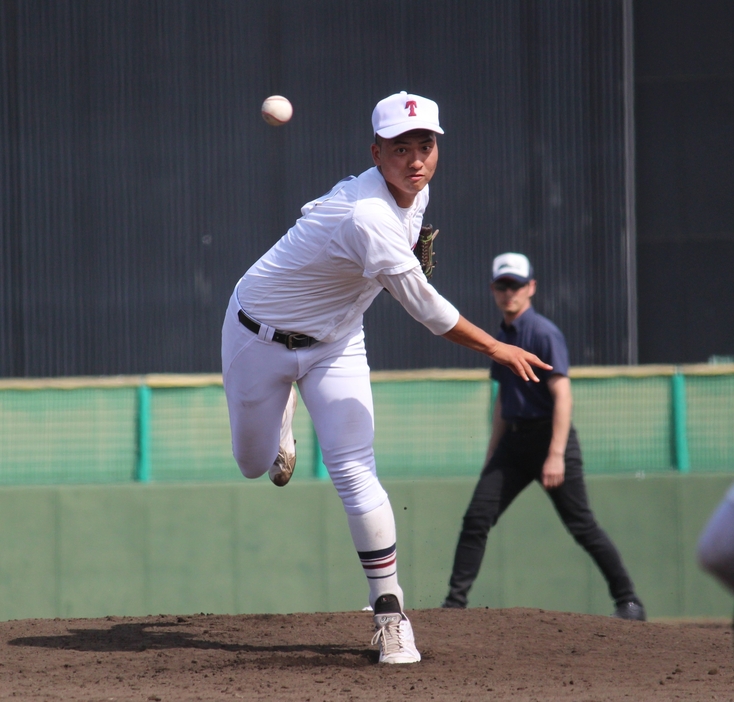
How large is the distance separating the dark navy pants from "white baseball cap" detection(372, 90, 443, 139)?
107 inches

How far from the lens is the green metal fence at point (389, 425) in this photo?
827 cm

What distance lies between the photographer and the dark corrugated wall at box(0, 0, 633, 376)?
41.7 ft

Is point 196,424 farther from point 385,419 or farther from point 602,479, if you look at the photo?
point 602,479

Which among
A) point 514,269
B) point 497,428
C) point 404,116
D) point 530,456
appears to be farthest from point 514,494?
point 404,116

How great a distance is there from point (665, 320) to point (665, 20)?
3650 mm

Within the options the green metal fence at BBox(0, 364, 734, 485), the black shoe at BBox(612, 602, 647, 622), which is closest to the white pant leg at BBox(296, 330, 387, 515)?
the black shoe at BBox(612, 602, 647, 622)

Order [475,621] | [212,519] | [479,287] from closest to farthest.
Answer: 1. [475,621]
2. [212,519]
3. [479,287]

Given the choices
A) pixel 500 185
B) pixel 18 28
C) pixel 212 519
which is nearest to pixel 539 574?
pixel 212 519

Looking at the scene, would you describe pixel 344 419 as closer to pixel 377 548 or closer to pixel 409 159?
pixel 377 548

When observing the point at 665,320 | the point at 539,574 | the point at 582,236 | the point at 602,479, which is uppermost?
the point at 582,236

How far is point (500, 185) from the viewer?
12.8m

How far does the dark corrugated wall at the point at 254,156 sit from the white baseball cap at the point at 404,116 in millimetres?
8572

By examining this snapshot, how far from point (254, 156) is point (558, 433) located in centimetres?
782

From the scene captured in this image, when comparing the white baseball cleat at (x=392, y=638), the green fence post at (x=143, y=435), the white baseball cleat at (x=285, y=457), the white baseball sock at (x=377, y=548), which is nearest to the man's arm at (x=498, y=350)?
the white baseball sock at (x=377, y=548)
